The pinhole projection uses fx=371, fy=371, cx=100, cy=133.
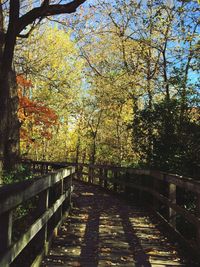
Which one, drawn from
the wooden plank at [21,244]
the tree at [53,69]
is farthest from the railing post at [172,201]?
the tree at [53,69]

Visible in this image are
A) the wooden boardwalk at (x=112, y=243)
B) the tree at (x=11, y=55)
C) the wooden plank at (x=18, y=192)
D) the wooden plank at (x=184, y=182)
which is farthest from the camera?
the tree at (x=11, y=55)

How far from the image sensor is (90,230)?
7.52 meters

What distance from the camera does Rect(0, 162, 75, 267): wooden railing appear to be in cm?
328

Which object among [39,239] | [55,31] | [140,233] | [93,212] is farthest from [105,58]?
[39,239]

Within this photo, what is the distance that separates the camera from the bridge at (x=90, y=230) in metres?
4.00

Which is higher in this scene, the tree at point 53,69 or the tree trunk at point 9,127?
the tree at point 53,69

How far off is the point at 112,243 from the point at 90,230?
1.10m

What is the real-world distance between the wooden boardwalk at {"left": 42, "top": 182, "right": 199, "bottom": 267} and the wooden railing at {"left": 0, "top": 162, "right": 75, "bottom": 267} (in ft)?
0.82

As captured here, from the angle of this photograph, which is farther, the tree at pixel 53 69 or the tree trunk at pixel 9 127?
the tree at pixel 53 69

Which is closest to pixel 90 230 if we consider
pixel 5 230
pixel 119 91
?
pixel 5 230

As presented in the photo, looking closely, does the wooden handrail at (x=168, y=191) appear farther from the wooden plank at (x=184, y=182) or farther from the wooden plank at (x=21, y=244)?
the wooden plank at (x=21, y=244)

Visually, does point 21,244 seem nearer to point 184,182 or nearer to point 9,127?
point 184,182

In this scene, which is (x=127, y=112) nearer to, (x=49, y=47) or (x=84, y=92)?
(x=84, y=92)

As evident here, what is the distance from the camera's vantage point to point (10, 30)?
10406mm
